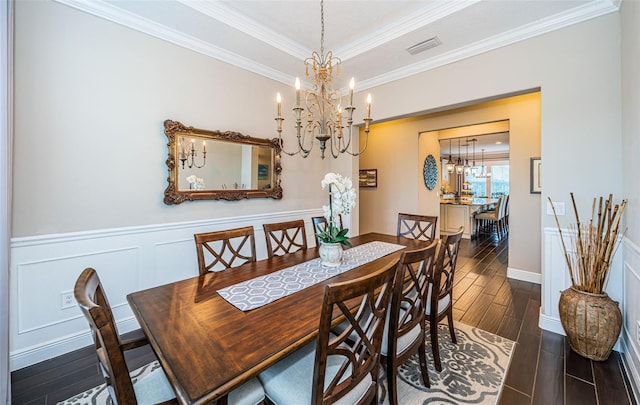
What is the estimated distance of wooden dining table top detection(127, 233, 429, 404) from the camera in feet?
2.81

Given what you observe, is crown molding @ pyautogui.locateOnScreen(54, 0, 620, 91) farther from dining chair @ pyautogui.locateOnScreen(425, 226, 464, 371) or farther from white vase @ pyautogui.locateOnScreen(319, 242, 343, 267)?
white vase @ pyautogui.locateOnScreen(319, 242, 343, 267)

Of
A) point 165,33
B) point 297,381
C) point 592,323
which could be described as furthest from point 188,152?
point 592,323

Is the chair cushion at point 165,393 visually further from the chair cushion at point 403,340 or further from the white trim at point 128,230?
the white trim at point 128,230

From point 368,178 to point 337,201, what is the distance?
422 cm

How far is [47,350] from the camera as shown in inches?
80.7

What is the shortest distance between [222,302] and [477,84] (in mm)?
3201

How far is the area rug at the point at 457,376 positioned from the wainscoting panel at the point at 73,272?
67 centimetres

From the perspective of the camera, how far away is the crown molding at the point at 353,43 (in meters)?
2.25

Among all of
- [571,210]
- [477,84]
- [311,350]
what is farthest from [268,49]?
[571,210]

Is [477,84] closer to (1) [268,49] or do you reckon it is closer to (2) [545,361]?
(1) [268,49]

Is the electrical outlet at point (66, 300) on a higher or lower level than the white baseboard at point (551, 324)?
higher

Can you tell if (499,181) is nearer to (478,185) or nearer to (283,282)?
(478,185)

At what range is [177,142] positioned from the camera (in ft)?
8.66

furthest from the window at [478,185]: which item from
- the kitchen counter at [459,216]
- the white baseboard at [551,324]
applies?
the white baseboard at [551,324]
